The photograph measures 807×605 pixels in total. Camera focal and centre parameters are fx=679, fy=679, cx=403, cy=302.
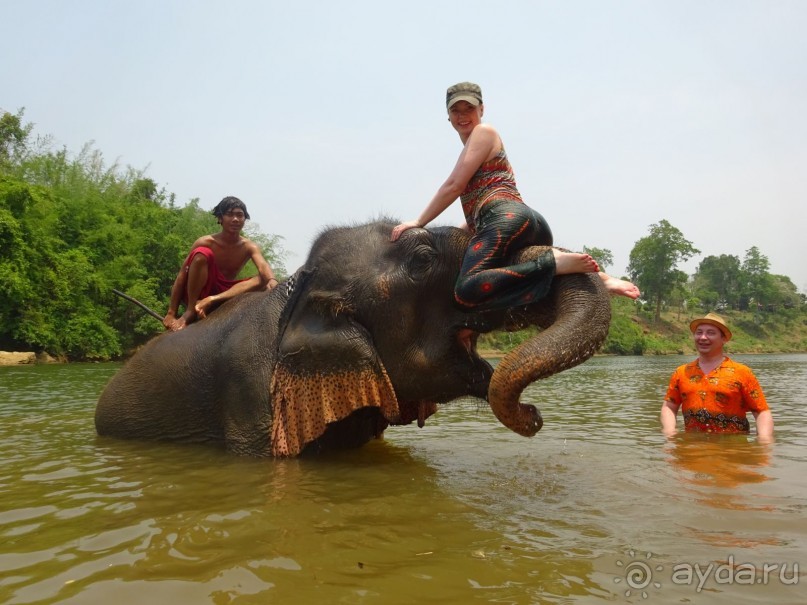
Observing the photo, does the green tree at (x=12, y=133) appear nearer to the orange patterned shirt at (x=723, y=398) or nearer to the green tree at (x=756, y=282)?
the orange patterned shirt at (x=723, y=398)

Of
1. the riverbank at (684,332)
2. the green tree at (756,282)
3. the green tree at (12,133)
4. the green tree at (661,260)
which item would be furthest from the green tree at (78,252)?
the green tree at (756,282)

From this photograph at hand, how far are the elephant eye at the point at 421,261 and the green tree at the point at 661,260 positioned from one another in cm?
8795

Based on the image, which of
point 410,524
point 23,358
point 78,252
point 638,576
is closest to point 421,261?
point 410,524

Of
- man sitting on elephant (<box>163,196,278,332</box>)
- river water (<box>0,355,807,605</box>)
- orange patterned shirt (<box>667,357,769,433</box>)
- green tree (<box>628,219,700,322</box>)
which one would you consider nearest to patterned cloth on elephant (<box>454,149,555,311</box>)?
river water (<box>0,355,807,605</box>)

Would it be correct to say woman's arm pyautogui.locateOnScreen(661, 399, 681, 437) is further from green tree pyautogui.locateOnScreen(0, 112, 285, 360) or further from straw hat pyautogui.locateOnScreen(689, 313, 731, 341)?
green tree pyautogui.locateOnScreen(0, 112, 285, 360)

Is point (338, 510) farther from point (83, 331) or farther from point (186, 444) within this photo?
point (83, 331)

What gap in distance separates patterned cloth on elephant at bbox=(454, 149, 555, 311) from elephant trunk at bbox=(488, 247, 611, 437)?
15 cm

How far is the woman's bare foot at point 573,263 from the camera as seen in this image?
3.75m

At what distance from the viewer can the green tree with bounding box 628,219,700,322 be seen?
88.4 metres

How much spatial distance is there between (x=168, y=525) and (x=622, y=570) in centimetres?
203

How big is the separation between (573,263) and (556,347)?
23.0 inches

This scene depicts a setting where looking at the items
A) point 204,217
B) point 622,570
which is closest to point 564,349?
point 622,570

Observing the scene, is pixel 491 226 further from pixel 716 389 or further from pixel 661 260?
pixel 661 260

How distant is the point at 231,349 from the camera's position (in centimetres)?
515
